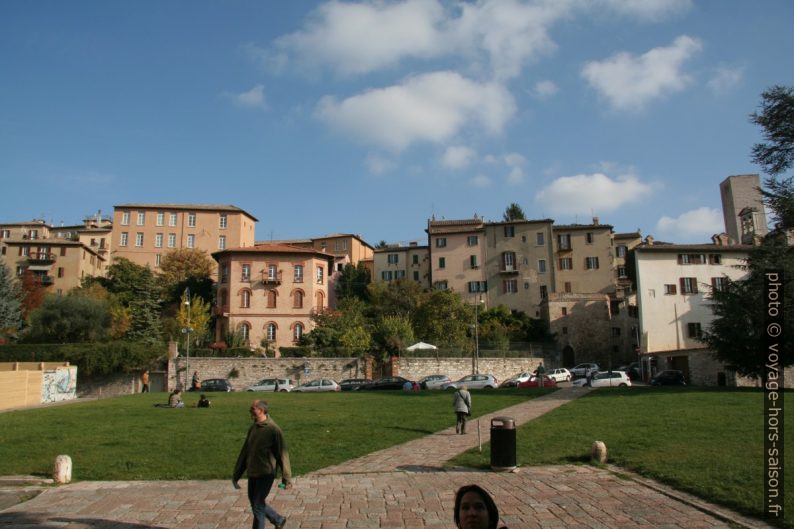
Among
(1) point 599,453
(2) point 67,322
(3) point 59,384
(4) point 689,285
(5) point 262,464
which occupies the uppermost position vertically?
(4) point 689,285

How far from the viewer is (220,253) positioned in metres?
63.9

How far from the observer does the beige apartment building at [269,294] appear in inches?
2420

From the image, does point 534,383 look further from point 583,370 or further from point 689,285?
point 689,285

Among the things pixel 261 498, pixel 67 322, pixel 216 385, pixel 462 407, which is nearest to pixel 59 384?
pixel 216 385

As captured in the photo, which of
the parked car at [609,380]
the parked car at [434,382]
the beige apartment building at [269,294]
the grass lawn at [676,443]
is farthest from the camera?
the beige apartment building at [269,294]

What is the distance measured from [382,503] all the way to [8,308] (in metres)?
61.0

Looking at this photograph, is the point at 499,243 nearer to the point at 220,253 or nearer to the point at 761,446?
the point at 220,253

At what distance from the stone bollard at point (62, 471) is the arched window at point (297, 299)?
5116 cm

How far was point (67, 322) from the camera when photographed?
53.4 meters

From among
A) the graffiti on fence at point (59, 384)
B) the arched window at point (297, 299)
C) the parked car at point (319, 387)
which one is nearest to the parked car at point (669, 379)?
the parked car at point (319, 387)

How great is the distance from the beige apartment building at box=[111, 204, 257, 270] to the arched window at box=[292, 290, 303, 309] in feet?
84.7

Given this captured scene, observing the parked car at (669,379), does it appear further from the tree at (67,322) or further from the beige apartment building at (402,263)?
the tree at (67,322)

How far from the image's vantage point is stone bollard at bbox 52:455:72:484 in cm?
1138

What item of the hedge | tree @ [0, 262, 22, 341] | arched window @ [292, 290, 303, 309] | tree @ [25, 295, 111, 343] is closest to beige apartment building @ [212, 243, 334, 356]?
arched window @ [292, 290, 303, 309]
